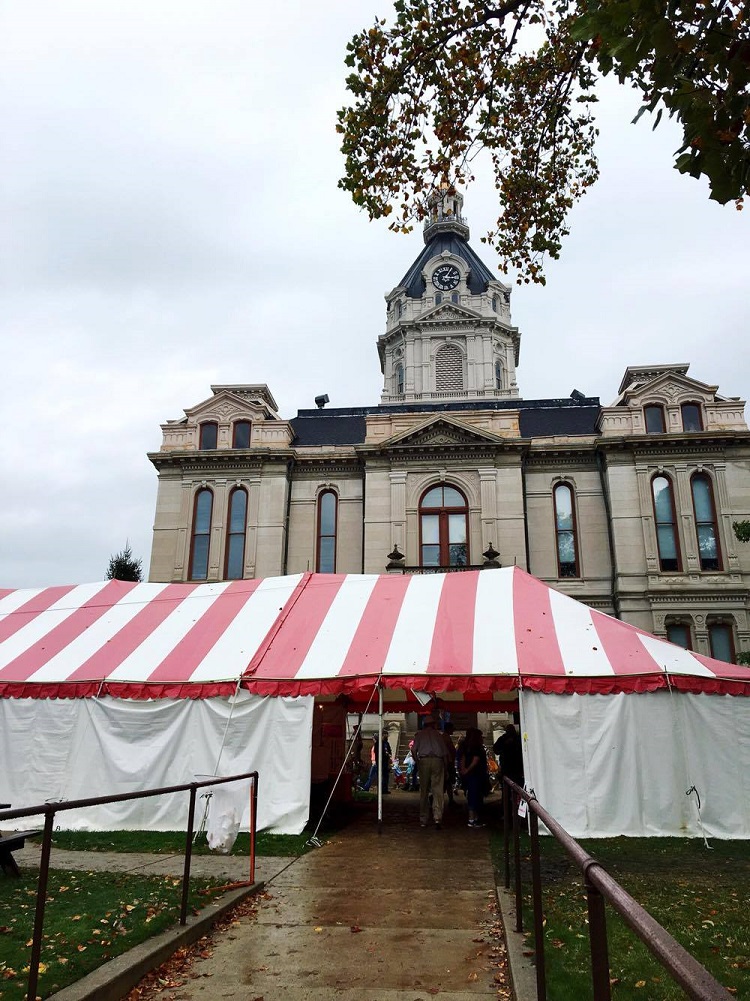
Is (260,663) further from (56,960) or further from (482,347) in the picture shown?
(482,347)

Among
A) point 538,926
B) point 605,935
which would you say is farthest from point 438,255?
point 605,935

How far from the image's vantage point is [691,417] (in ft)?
88.0

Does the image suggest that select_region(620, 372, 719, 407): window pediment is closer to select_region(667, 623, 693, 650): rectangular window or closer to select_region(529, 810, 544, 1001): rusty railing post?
select_region(667, 623, 693, 650): rectangular window

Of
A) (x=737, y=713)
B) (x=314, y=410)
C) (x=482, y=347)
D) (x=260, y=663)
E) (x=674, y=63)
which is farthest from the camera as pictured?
(x=482, y=347)

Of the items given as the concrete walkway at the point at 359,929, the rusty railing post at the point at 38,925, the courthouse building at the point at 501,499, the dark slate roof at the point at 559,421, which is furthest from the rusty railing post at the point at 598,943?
the dark slate roof at the point at 559,421

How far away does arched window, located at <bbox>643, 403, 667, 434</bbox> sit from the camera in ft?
88.0

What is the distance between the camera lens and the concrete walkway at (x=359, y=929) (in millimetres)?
A: 4809

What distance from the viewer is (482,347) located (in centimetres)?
4497

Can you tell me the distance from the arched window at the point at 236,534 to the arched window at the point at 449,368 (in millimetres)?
20048

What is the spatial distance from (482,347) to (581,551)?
2191 cm

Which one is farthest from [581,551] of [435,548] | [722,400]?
[722,400]

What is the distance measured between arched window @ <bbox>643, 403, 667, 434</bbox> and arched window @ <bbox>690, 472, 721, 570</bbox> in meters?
2.21

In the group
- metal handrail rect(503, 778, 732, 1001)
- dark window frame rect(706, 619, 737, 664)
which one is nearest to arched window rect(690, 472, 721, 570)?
dark window frame rect(706, 619, 737, 664)

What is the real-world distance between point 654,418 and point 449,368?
65.8 ft
